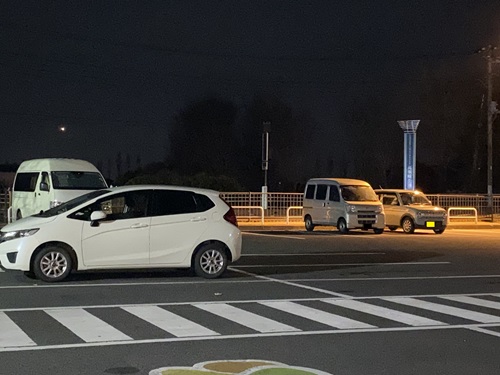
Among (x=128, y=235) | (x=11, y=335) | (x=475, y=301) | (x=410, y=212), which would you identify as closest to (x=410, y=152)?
(x=410, y=212)

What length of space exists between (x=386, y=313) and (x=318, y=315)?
1.04 meters

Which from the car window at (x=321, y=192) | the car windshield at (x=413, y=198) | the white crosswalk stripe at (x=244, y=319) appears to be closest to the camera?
the white crosswalk stripe at (x=244, y=319)

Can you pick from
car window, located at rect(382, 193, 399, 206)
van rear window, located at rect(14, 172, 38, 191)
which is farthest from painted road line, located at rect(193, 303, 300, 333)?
car window, located at rect(382, 193, 399, 206)

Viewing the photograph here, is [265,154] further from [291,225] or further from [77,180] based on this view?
[77,180]

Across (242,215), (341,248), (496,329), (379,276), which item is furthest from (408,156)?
(496,329)

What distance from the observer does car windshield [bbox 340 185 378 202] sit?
90.4ft

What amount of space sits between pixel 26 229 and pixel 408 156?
87.2ft

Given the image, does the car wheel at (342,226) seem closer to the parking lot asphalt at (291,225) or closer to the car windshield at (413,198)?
the car windshield at (413,198)

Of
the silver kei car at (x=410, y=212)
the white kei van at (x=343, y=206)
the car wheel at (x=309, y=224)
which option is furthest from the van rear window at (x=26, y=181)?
the silver kei car at (x=410, y=212)

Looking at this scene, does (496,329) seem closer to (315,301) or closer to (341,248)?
(315,301)

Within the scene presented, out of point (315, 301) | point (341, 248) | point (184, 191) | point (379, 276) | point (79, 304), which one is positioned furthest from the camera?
point (341, 248)

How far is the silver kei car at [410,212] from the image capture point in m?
28.3

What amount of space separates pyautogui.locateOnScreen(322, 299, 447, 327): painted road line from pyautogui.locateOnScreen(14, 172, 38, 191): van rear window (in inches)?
531

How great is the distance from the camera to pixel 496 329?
→ 969 centimetres
